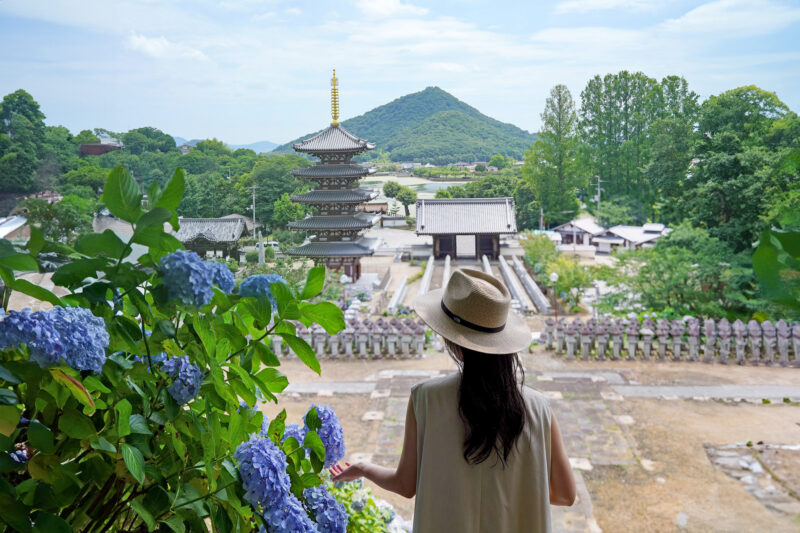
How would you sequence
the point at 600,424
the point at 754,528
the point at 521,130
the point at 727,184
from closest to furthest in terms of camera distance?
the point at 754,528, the point at 600,424, the point at 727,184, the point at 521,130

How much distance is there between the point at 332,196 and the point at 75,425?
9.06 metres

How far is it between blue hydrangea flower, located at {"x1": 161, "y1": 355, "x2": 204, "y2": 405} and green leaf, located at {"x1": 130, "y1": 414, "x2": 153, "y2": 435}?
0.03 m

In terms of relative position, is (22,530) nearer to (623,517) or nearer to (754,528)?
(623,517)

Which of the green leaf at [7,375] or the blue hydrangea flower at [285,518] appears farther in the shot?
the blue hydrangea flower at [285,518]

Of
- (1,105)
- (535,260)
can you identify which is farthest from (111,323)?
(535,260)

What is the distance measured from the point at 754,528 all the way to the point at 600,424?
3.60 feet

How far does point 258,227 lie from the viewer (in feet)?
36.6

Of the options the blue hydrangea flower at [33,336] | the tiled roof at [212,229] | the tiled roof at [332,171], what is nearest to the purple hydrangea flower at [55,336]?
the blue hydrangea flower at [33,336]

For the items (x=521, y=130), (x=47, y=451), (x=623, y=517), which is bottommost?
(x=623, y=517)

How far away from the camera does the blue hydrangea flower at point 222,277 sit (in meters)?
0.50

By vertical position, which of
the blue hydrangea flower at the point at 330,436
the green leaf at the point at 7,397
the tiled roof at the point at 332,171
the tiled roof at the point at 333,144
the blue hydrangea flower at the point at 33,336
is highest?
the tiled roof at the point at 333,144

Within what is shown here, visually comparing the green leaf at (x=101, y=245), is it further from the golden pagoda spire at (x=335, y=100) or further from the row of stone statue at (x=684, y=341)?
the golden pagoda spire at (x=335, y=100)

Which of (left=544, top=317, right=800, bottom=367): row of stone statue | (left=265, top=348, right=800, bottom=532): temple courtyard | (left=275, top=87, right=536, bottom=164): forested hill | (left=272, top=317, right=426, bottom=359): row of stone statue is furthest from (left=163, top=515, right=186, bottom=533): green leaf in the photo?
(left=275, top=87, right=536, bottom=164): forested hill

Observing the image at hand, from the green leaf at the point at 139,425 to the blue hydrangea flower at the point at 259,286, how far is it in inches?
5.4
